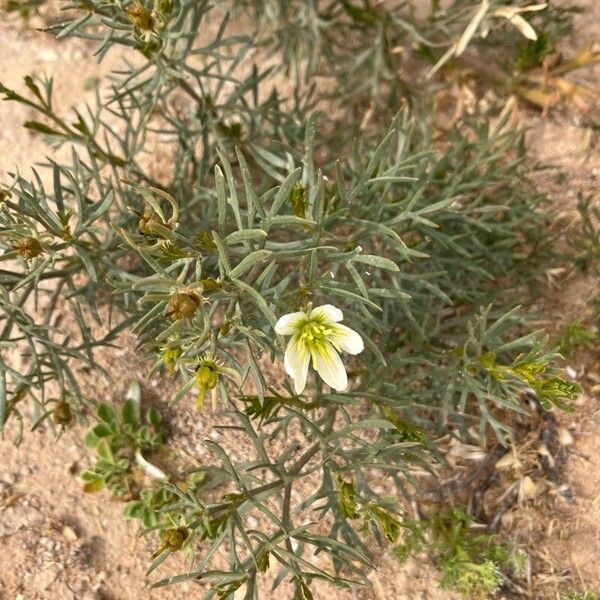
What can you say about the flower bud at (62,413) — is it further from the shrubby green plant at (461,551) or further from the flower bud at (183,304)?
the shrubby green plant at (461,551)

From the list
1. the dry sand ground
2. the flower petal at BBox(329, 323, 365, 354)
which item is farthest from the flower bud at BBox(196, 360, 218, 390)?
the dry sand ground

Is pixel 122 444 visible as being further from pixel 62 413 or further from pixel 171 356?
pixel 171 356

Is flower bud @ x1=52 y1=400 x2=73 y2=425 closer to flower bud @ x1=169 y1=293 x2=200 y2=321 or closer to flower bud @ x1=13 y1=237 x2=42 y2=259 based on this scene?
flower bud @ x1=13 y1=237 x2=42 y2=259

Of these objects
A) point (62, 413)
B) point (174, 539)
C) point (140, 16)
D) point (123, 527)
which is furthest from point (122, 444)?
point (140, 16)

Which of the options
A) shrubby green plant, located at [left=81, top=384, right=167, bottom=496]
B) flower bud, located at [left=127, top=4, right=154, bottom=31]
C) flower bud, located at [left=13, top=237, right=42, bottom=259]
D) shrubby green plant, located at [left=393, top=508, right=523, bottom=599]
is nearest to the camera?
flower bud, located at [left=13, top=237, right=42, bottom=259]

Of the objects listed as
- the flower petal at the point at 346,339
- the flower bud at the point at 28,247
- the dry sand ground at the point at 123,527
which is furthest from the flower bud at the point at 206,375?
the dry sand ground at the point at 123,527

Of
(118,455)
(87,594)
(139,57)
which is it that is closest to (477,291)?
(118,455)

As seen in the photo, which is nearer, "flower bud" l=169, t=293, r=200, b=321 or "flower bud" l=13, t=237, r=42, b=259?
"flower bud" l=169, t=293, r=200, b=321
